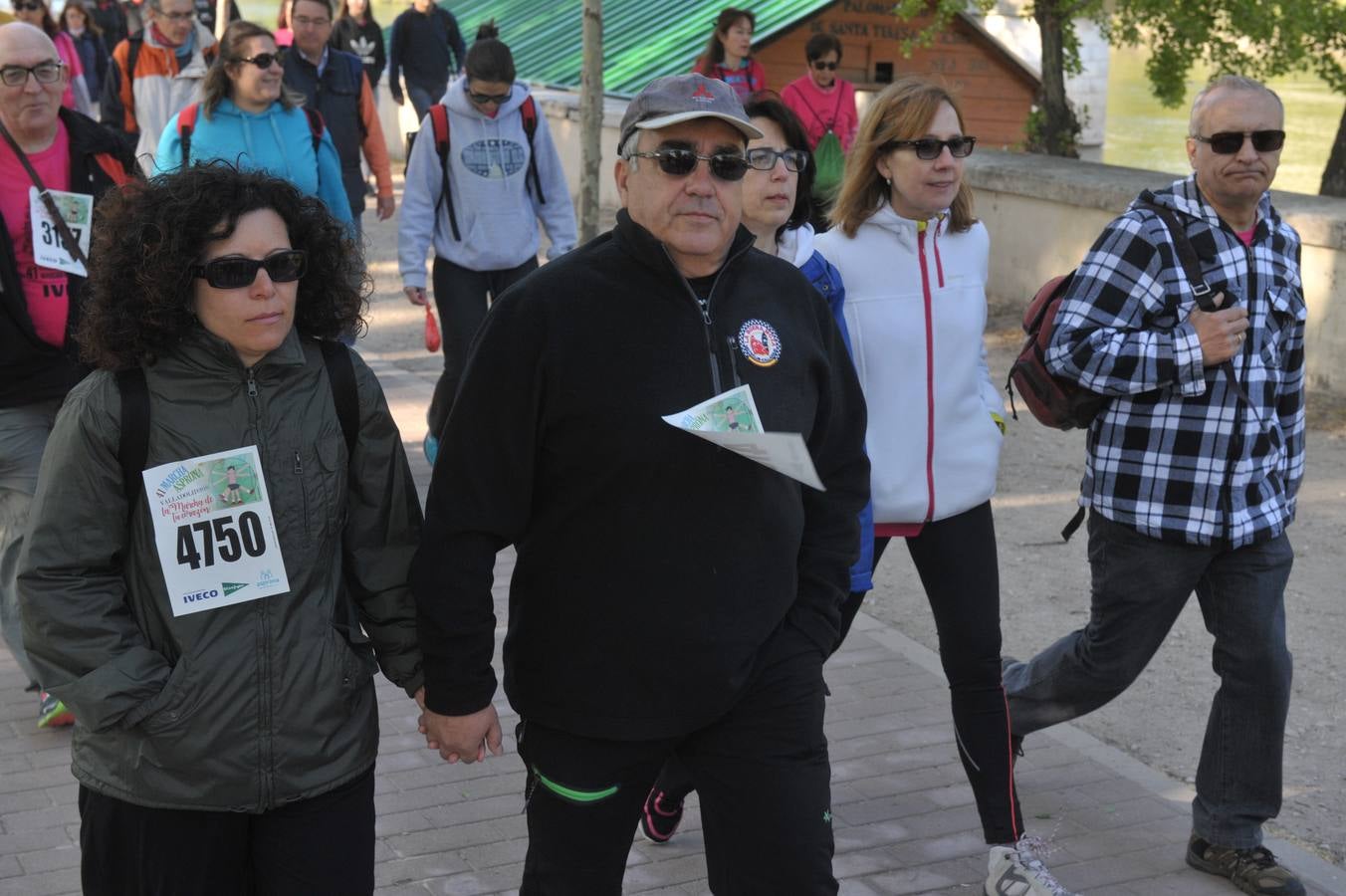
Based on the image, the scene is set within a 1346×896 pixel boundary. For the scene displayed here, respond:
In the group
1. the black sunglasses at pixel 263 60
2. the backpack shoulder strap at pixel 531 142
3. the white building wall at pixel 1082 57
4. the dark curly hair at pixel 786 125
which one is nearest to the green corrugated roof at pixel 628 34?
the white building wall at pixel 1082 57

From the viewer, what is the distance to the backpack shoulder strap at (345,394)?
311 centimetres

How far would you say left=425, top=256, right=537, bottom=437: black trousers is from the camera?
7.89 meters

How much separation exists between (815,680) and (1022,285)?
979 centimetres

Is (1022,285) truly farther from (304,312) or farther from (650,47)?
(304,312)

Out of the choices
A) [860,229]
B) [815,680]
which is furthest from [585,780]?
[860,229]

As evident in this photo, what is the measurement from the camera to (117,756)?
9.57 feet

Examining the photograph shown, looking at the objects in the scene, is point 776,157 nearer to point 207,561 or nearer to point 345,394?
point 345,394

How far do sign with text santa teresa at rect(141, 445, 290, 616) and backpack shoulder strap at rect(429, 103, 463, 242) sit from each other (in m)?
4.97

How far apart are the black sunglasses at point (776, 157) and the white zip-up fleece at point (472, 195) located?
3625 millimetres

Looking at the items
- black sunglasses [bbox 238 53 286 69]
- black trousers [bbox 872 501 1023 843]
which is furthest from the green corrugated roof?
black trousers [bbox 872 501 1023 843]

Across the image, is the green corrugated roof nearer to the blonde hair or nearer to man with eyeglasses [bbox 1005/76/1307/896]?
the blonde hair

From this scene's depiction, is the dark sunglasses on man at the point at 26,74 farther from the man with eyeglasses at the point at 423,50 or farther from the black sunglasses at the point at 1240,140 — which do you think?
the man with eyeglasses at the point at 423,50

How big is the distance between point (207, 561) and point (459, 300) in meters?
5.06

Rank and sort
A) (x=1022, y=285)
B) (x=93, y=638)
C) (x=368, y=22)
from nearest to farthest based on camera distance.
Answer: (x=93, y=638), (x=1022, y=285), (x=368, y=22)
